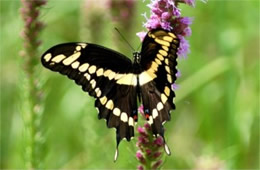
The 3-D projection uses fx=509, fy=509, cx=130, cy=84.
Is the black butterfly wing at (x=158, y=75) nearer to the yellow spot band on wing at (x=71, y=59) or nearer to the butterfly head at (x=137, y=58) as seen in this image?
the butterfly head at (x=137, y=58)

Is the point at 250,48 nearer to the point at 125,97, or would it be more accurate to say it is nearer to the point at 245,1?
the point at 245,1

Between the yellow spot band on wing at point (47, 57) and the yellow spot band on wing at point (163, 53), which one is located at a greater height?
the yellow spot band on wing at point (163, 53)

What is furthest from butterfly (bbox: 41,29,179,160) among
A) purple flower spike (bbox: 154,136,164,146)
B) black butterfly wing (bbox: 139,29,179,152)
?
purple flower spike (bbox: 154,136,164,146)

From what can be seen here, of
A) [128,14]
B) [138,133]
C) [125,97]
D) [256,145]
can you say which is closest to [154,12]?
[125,97]

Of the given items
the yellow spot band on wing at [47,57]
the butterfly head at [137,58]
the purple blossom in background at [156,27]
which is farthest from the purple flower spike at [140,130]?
the yellow spot band on wing at [47,57]

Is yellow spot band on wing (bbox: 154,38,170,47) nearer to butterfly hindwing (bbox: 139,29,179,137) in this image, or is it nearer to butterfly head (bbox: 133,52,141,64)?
butterfly hindwing (bbox: 139,29,179,137)

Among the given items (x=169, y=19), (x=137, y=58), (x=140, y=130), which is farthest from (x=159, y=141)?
(x=169, y=19)
